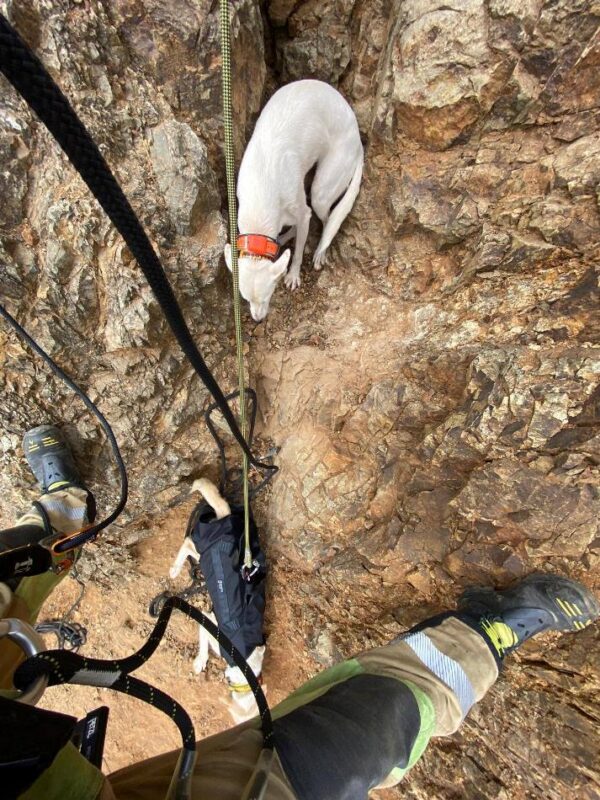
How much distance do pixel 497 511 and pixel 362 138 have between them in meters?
2.56

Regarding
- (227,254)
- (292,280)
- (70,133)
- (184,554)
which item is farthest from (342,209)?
(184,554)

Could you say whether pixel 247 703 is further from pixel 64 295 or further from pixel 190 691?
pixel 64 295

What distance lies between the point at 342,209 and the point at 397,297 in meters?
0.71

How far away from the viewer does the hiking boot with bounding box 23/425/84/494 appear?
2332 mm

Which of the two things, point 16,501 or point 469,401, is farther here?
point 16,501

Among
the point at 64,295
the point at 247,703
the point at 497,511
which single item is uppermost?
the point at 64,295

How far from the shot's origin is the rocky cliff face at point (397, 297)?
1896 millimetres

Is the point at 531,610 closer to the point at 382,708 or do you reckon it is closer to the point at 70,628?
the point at 382,708

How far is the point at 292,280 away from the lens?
2848mm

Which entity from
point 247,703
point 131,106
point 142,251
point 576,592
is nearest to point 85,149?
point 142,251

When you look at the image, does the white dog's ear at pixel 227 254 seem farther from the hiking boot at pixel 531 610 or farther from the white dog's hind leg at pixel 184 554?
the hiking boot at pixel 531 610

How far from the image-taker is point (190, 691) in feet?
11.5

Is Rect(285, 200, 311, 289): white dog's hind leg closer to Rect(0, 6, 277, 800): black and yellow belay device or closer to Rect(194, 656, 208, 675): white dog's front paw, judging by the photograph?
Rect(0, 6, 277, 800): black and yellow belay device

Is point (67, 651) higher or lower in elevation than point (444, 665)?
higher
